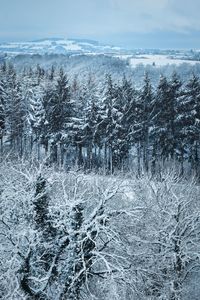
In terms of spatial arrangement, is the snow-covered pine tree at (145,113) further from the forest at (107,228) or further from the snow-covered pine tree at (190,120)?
the snow-covered pine tree at (190,120)

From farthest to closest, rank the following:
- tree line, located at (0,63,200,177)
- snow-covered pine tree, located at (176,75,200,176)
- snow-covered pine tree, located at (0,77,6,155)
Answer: snow-covered pine tree, located at (0,77,6,155) < tree line, located at (0,63,200,177) < snow-covered pine tree, located at (176,75,200,176)

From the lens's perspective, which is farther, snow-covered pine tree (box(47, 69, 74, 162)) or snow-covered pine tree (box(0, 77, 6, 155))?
snow-covered pine tree (box(0, 77, 6, 155))

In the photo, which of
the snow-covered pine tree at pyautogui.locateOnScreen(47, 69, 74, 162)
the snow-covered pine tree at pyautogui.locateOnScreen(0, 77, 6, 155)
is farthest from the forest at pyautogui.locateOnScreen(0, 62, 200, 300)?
the snow-covered pine tree at pyautogui.locateOnScreen(0, 77, 6, 155)

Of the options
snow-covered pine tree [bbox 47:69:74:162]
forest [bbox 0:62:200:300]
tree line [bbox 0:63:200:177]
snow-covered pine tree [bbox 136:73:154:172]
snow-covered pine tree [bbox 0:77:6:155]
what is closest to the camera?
forest [bbox 0:62:200:300]

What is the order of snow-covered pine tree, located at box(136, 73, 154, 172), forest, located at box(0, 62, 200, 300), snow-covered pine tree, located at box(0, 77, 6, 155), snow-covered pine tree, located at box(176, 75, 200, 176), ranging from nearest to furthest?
forest, located at box(0, 62, 200, 300) → snow-covered pine tree, located at box(176, 75, 200, 176) → snow-covered pine tree, located at box(136, 73, 154, 172) → snow-covered pine tree, located at box(0, 77, 6, 155)

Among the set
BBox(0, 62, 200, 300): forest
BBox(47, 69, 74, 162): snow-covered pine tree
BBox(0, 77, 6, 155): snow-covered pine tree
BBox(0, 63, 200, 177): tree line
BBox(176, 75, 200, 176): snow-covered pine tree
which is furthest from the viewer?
BBox(0, 77, 6, 155): snow-covered pine tree

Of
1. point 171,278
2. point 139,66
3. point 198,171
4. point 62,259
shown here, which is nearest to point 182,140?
point 198,171

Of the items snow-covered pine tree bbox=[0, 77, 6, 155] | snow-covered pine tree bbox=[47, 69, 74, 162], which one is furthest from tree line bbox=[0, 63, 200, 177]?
snow-covered pine tree bbox=[0, 77, 6, 155]

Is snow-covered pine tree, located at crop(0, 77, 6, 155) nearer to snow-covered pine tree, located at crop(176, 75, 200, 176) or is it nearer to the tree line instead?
the tree line

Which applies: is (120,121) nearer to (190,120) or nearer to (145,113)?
(145,113)

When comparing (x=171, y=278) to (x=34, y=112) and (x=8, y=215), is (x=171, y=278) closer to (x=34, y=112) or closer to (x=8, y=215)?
(x=8, y=215)

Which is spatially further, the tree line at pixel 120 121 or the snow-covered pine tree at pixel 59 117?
the snow-covered pine tree at pixel 59 117

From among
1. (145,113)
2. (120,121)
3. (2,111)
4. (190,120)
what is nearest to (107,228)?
(190,120)

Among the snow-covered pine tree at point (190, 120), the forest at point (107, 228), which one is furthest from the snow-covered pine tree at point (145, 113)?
the snow-covered pine tree at point (190, 120)
